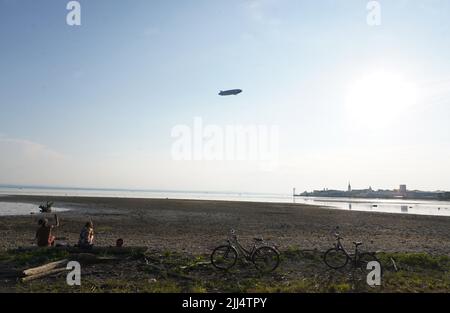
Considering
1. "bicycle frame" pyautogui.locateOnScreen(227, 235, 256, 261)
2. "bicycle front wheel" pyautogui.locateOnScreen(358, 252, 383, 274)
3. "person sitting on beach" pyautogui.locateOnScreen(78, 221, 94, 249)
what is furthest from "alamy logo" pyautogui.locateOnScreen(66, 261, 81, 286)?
"bicycle front wheel" pyautogui.locateOnScreen(358, 252, 383, 274)

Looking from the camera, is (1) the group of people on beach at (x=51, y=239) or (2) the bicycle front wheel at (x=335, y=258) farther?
(1) the group of people on beach at (x=51, y=239)

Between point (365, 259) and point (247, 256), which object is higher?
point (247, 256)

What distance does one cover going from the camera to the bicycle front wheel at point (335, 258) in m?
14.9

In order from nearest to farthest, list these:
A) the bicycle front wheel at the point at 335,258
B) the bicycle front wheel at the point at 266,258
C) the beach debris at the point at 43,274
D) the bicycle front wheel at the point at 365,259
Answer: the beach debris at the point at 43,274, the bicycle front wheel at the point at 266,258, the bicycle front wheel at the point at 365,259, the bicycle front wheel at the point at 335,258

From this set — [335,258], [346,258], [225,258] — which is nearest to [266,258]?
[225,258]

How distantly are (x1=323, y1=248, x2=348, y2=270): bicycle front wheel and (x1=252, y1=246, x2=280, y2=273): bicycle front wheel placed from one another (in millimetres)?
2126

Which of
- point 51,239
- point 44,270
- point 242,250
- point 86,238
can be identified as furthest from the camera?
point 51,239

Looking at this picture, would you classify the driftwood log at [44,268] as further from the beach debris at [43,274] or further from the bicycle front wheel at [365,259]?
the bicycle front wheel at [365,259]

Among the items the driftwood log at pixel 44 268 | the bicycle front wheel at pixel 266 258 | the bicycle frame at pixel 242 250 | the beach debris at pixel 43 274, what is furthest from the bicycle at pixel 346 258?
the driftwood log at pixel 44 268

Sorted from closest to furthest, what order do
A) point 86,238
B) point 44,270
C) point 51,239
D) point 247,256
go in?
point 44,270 → point 247,256 → point 86,238 → point 51,239

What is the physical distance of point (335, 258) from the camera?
50.7 feet

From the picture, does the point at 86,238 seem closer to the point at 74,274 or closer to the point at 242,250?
the point at 74,274

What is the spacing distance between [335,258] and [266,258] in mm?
3013
